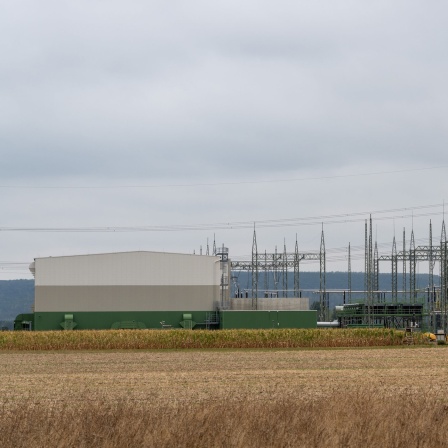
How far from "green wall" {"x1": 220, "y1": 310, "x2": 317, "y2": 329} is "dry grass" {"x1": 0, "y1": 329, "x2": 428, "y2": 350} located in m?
18.5

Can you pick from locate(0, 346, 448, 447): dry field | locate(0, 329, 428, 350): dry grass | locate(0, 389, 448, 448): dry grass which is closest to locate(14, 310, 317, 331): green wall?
locate(0, 329, 428, 350): dry grass

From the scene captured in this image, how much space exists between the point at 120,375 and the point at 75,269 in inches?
2063

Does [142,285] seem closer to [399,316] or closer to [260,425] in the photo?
[399,316]

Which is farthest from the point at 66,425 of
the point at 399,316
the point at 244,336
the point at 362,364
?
the point at 399,316

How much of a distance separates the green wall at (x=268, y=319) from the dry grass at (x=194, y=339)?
60.8 feet

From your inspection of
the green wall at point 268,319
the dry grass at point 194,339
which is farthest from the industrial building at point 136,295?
the dry grass at point 194,339

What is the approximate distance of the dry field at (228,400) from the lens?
16344 mm

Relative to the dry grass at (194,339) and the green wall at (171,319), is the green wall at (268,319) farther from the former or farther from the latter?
the dry grass at (194,339)

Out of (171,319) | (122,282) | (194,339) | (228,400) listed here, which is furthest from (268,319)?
(228,400)

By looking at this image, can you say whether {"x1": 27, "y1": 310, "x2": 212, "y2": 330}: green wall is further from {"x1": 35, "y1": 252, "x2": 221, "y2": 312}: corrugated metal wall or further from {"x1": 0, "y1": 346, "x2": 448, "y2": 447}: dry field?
{"x1": 0, "y1": 346, "x2": 448, "y2": 447}: dry field

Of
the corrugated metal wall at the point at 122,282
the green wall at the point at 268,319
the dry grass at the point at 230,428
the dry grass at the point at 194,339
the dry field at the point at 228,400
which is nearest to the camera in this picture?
the dry grass at the point at 230,428

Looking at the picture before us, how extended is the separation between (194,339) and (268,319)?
22.7 m

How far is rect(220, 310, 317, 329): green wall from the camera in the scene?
90.9m

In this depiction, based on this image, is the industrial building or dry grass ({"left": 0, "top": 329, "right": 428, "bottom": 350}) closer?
dry grass ({"left": 0, "top": 329, "right": 428, "bottom": 350})
